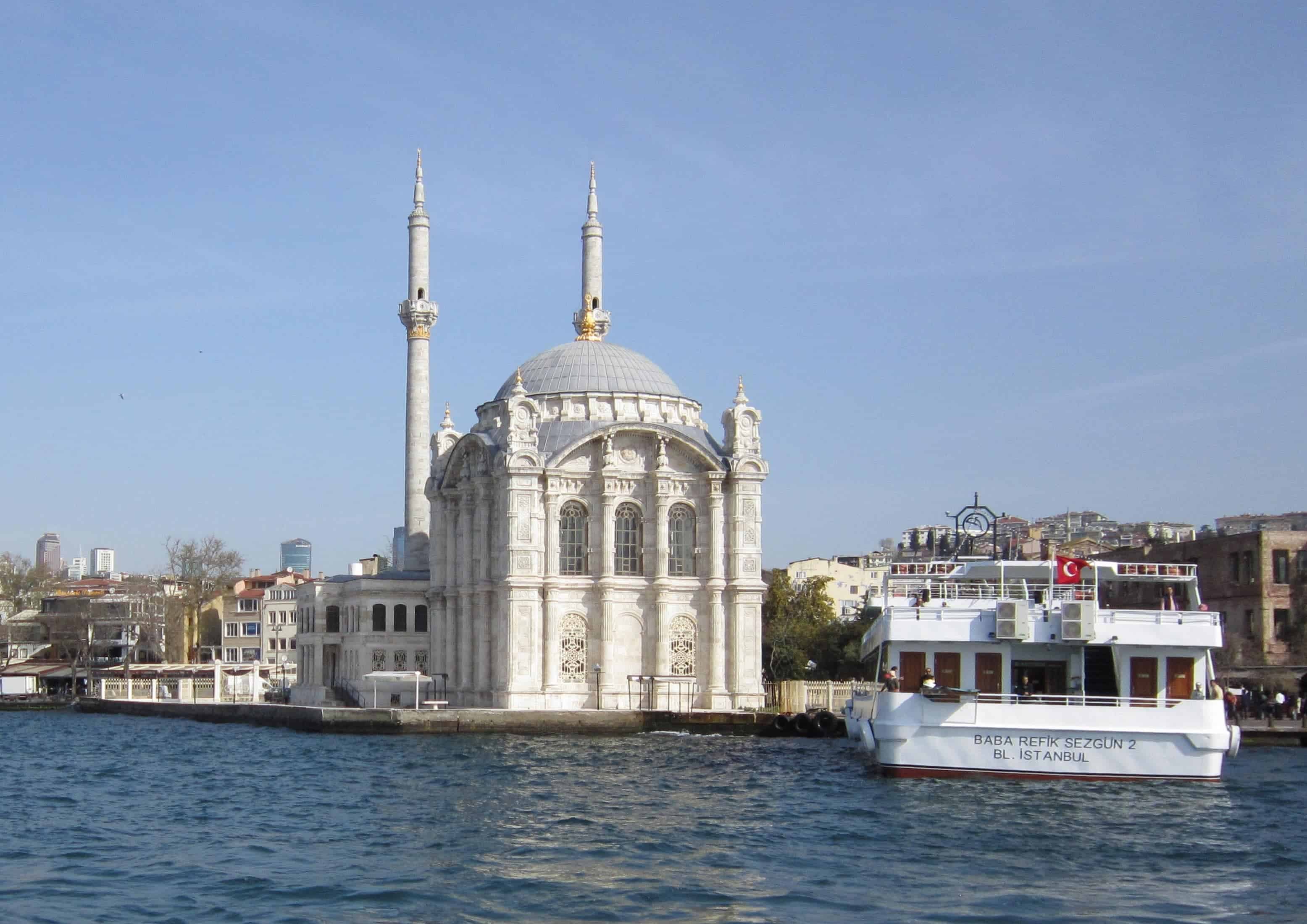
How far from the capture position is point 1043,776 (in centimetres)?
3156

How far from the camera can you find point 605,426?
56.3 meters

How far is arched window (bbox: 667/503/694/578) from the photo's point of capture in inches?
2259

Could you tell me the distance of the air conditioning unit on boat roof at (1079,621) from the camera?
108 ft

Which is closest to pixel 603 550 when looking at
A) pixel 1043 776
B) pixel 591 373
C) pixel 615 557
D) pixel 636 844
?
pixel 615 557

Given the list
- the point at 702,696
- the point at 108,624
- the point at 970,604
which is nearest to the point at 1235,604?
the point at 702,696

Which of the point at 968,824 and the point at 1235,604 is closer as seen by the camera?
the point at 968,824

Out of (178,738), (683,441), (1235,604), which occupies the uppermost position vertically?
(683,441)

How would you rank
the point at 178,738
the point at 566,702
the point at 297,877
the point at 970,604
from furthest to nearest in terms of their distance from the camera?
the point at 566,702 → the point at 178,738 → the point at 970,604 → the point at 297,877

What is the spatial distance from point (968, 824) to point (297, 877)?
1038cm

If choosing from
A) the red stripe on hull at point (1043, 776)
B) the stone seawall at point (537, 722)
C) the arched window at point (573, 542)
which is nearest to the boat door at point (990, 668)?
the red stripe on hull at point (1043, 776)

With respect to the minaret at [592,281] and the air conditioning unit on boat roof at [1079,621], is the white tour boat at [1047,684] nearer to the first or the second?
the air conditioning unit on boat roof at [1079,621]

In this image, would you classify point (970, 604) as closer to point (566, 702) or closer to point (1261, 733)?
point (1261, 733)

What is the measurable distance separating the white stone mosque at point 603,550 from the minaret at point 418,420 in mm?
8086

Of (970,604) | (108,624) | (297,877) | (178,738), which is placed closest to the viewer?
(297,877)
